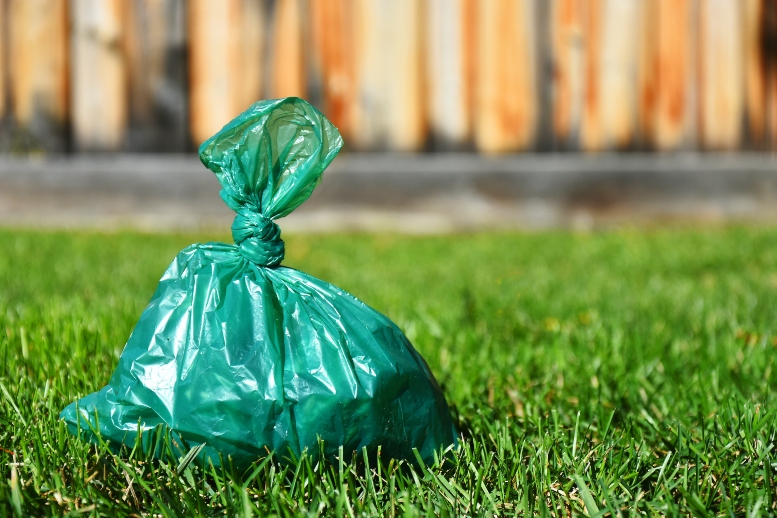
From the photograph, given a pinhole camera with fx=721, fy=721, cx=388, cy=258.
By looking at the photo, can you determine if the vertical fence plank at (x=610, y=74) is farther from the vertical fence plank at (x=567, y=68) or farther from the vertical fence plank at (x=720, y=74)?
the vertical fence plank at (x=720, y=74)

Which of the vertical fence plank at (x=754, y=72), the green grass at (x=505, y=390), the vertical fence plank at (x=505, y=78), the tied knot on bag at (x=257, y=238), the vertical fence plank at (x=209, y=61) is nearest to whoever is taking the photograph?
the green grass at (x=505, y=390)

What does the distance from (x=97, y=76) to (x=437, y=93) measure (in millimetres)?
2097

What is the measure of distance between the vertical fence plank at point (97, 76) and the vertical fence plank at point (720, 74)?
12.1ft

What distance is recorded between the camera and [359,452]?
1.05m

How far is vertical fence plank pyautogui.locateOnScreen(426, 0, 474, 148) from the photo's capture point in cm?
450

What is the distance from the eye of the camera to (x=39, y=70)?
171 inches

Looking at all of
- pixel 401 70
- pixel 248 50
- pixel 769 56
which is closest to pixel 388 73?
pixel 401 70

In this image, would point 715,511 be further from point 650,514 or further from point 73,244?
point 73,244

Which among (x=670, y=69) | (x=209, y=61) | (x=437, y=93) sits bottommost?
(x=437, y=93)

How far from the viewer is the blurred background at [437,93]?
4383mm

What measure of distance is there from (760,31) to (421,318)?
12.6 ft

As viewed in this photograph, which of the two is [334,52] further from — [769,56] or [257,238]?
[257,238]

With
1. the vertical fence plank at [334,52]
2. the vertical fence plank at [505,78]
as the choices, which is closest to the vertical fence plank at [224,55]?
the vertical fence plank at [334,52]

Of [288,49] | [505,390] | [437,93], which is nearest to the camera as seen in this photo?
[505,390]
